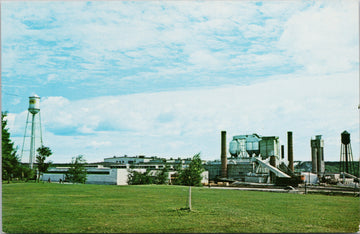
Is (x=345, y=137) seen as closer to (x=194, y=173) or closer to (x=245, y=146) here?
(x=245, y=146)

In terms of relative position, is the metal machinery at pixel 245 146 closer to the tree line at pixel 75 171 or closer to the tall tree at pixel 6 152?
the tree line at pixel 75 171

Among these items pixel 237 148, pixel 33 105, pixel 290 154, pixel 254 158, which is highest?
pixel 33 105

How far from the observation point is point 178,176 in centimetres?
5225

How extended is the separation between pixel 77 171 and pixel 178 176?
16146 millimetres

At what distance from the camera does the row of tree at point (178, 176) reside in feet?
156

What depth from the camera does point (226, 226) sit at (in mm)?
11055

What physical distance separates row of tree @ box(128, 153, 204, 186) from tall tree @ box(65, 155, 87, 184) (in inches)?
302

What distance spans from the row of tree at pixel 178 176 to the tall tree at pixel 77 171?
25.2 feet

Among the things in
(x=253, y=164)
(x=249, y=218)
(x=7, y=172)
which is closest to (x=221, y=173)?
(x=253, y=164)

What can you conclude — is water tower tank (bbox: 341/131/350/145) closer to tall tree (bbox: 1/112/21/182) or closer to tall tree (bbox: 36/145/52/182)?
tall tree (bbox: 36/145/52/182)

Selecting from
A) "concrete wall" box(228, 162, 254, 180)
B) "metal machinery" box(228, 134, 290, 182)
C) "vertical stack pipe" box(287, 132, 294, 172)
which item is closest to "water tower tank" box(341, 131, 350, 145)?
"vertical stack pipe" box(287, 132, 294, 172)

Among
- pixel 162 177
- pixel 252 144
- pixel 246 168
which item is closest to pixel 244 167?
pixel 246 168

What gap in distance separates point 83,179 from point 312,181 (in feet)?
140

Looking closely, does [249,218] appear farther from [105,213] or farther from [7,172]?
[7,172]
